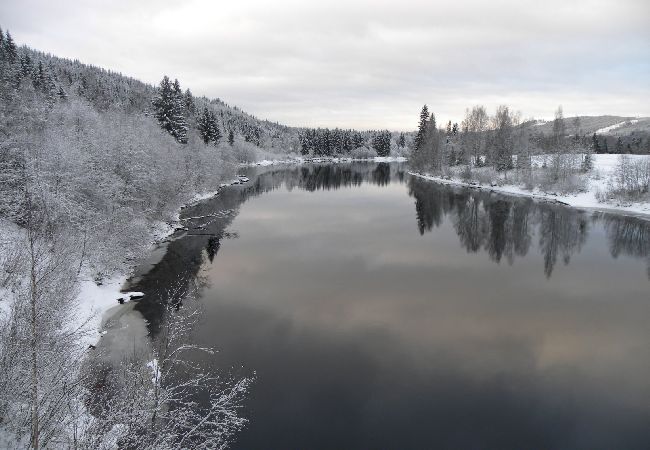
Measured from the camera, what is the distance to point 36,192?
22594mm

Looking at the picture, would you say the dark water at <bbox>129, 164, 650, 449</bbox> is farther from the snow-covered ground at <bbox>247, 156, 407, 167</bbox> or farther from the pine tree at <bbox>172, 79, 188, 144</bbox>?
the snow-covered ground at <bbox>247, 156, 407, 167</bbox>

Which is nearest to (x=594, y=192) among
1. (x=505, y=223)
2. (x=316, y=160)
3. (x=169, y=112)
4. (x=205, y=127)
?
(x=505, y=223)

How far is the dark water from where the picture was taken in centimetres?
1521

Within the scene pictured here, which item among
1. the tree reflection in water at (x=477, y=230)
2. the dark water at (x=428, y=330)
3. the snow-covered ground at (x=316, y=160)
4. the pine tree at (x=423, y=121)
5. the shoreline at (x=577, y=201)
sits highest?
the pine tree at (x=423, y=121)

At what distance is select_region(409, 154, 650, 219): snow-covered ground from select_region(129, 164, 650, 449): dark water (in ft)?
44.5

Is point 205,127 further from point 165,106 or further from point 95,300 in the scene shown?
point 95,300

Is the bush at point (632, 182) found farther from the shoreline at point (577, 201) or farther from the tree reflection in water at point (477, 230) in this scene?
the tree reflection in water at point (477, 230)

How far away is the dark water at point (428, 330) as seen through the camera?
1521 cm

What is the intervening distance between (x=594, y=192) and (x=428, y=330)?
57878mm

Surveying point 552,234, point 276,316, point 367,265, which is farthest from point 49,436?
point 552,234

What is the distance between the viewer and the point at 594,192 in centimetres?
6581

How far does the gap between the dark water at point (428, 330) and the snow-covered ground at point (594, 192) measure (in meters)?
13.6

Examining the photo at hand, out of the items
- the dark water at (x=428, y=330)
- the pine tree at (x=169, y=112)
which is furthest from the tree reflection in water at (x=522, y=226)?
the pine tree at (x=169, y=112)

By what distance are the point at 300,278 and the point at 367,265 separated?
237 inches
